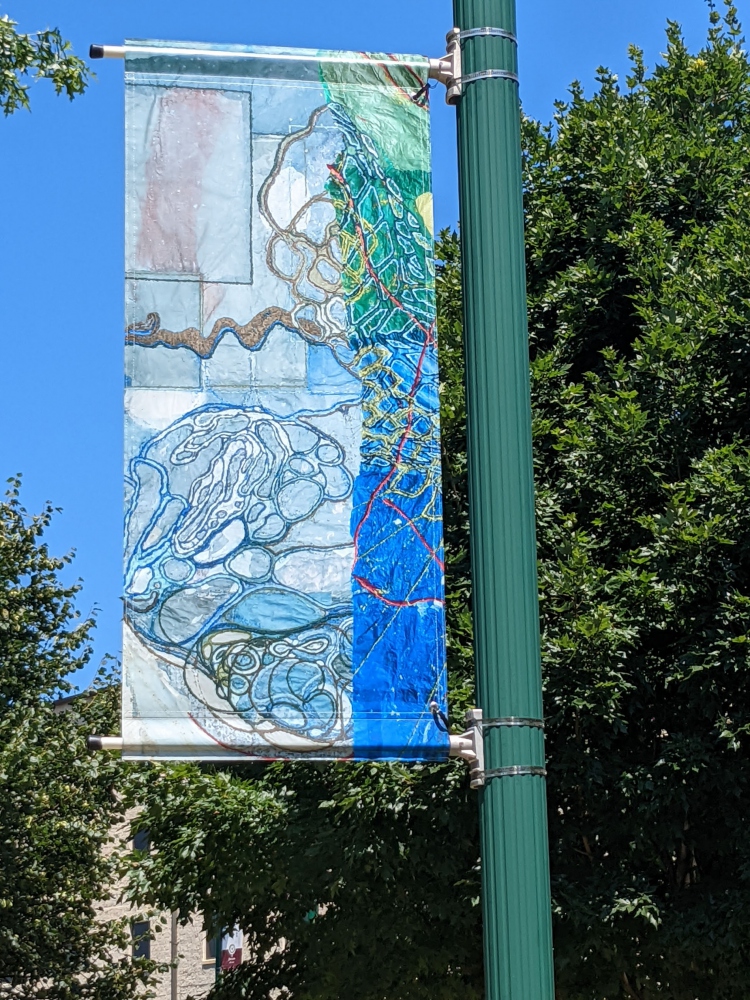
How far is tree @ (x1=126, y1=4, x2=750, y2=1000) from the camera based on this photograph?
480 inches

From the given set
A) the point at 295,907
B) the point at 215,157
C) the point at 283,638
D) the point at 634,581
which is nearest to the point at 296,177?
the point at 215,157

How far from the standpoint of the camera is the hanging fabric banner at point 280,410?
4441 mm

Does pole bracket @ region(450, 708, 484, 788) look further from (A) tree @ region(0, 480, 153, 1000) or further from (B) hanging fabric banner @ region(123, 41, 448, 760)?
(A) tree @ region(0, 480, 153, 1000)

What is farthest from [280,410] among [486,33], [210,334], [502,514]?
[486,33]

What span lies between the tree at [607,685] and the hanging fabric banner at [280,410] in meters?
7.32

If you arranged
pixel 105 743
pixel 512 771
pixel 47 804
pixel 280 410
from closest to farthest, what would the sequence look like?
pixel 512 771 → pixel 105 743 → pixel 280 410 → pixel 47 804

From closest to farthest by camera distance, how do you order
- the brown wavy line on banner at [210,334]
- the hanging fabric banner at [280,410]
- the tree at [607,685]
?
1. the hanging fabric banner at [280,410]
2. the brown wavy line on banner at [210,334]
3. the tree at [607,685]

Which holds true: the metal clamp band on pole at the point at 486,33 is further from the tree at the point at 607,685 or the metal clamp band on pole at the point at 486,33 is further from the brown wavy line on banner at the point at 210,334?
the tree at the point at 607,685

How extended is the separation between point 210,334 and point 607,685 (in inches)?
310

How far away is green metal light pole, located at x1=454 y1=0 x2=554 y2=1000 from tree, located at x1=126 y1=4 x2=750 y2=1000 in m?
7.79

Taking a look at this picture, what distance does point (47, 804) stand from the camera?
904 inches

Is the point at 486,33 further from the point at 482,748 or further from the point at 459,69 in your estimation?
the point at 482,748

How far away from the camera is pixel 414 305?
489 cm

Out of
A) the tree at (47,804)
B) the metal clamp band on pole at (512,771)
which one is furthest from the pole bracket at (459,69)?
the tree at (47,804)
